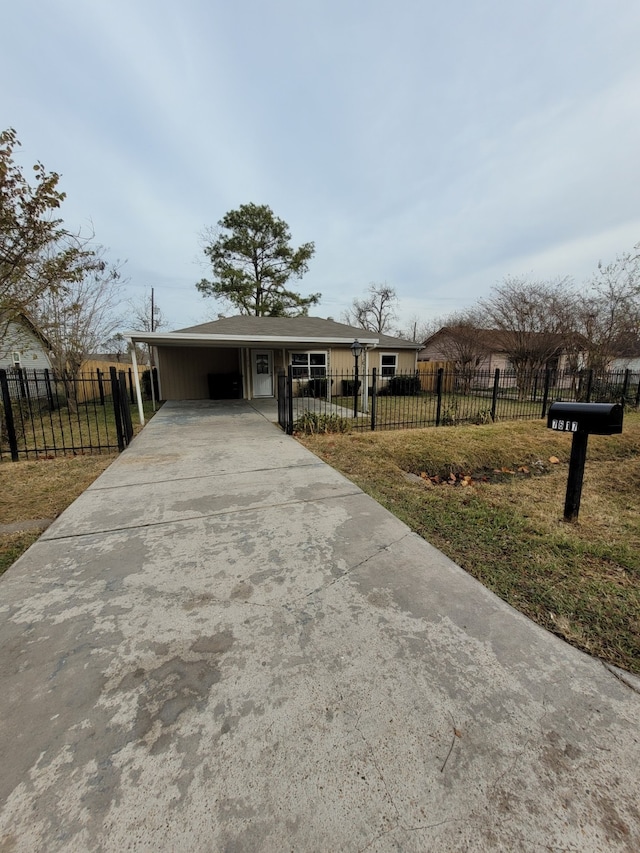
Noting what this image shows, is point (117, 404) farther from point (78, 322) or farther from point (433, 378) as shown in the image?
point (433, 378)

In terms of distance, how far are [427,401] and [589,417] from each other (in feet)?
33.1

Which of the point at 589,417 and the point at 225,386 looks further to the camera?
the point at 225,386

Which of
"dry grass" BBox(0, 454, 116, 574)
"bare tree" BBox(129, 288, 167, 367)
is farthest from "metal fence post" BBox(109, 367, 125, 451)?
"bare tree" BBox(129, 288, 167, 367)

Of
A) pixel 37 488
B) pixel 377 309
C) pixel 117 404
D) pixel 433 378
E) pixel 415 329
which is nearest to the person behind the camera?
pixel 37 488

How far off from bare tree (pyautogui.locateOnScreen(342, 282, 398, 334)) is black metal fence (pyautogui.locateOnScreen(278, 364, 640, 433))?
21240 millimetres

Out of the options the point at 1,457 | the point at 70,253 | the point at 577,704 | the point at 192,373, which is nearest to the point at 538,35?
the point at 70,253

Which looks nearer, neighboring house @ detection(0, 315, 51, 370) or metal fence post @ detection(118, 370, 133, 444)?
metal fence post @ detection(118, 370, 133, 444)

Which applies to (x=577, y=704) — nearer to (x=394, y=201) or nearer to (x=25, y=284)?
(x=25, y=284)

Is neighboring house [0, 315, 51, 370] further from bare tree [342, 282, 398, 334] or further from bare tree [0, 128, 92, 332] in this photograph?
Result: bare tree [342, 282, 398, 334]

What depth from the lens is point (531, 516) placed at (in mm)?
3482

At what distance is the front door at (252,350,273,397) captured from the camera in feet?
45.4

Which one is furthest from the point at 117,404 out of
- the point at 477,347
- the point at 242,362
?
the point at 477,347

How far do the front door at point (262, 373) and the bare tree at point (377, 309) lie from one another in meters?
25.0

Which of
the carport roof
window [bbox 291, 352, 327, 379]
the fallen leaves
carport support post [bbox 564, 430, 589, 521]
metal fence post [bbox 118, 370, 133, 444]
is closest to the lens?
carport support post [bbox 564, 430, 589, 521]
